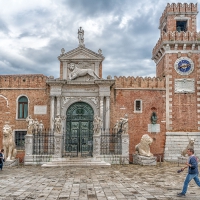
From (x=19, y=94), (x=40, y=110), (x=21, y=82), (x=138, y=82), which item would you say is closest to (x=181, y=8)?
(x=138, y=82)

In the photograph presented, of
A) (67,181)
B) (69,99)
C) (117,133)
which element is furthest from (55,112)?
(67,181)

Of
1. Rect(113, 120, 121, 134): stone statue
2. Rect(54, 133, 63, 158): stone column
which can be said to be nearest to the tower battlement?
Rect(113, 120, 121, 134): stone statue

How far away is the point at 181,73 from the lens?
22.1m

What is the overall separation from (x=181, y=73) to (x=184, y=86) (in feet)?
3.52

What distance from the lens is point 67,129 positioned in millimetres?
21438

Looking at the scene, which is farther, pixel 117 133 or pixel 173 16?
pixel 173 16

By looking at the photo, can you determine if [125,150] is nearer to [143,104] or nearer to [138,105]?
[138,105]

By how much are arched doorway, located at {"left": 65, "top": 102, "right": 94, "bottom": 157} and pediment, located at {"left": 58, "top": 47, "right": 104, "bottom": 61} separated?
3591 mm

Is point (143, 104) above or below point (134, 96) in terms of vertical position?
below

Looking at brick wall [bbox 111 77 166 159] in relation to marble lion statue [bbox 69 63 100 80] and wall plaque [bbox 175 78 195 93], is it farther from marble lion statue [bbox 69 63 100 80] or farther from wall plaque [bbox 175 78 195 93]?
marble lion statue [bbox 69 63 100 80]

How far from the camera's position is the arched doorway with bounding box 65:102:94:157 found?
20.8 meters

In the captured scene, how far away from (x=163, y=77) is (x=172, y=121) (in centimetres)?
361

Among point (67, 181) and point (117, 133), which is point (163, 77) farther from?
point (67, 181)

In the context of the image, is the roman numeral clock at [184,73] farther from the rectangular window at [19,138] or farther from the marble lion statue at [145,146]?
the rectangular window at [19,138]
